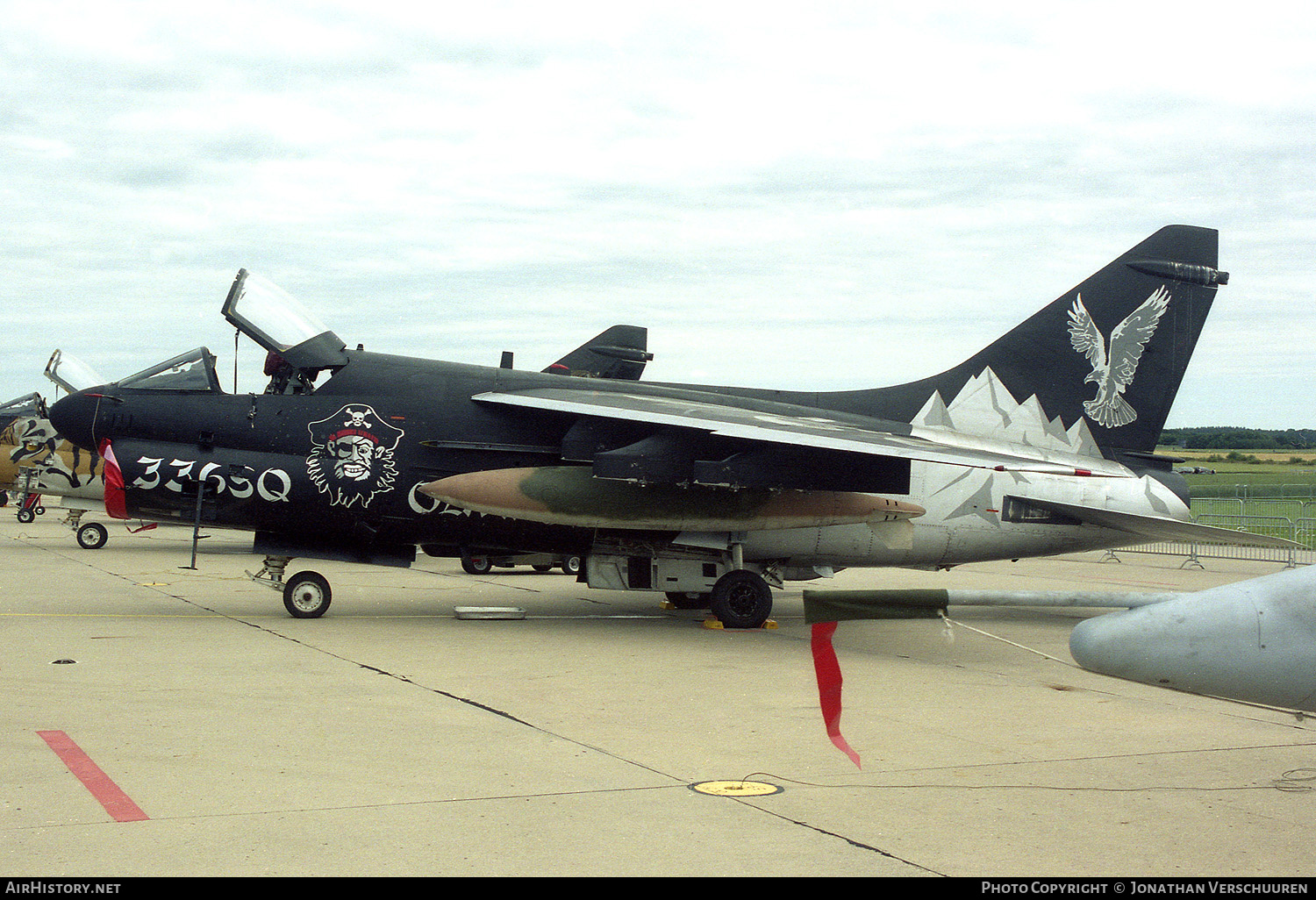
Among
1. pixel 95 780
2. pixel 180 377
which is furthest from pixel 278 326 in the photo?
pixel 95 780

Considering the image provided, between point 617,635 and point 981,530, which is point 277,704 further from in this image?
point 981,530

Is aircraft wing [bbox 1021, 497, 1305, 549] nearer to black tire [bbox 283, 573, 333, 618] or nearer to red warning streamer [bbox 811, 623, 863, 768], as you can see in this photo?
black tire [bbox 283, 573, 333, 618]

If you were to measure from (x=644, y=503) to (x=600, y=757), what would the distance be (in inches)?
230

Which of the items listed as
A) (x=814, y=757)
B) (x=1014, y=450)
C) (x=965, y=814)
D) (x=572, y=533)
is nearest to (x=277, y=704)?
(x=814, y=757)

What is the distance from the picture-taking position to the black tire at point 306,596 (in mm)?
12484

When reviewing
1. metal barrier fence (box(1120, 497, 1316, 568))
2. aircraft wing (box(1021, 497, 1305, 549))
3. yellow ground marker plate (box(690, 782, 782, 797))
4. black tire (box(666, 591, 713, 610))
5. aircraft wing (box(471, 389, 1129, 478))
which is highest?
aircraft wing (box(471, 389, 1129, 478))

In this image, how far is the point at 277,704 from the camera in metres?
7.70

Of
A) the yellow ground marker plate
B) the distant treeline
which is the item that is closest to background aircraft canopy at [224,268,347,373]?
the yellow ground marker plate

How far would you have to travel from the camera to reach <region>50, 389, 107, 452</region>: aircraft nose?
12.3 metres

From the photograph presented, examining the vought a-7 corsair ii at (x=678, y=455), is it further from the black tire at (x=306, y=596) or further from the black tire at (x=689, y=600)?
the black tire at (x=689, y=600)

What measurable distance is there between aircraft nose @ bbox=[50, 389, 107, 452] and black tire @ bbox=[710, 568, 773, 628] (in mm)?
7109

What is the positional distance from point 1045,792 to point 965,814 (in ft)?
2.27

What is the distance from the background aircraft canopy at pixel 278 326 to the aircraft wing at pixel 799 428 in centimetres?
187

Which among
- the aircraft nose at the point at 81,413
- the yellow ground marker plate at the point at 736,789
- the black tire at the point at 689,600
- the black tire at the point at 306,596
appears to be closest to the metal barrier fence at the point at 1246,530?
the black tire at the point at 689,600
